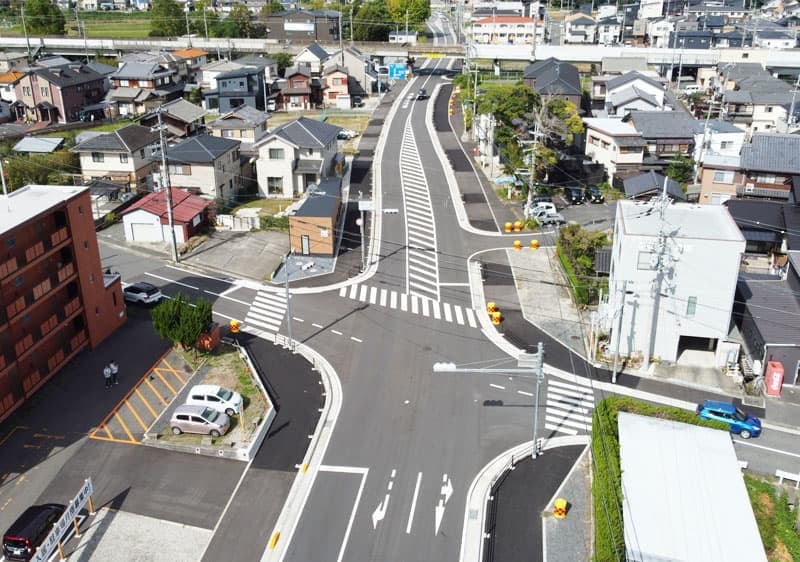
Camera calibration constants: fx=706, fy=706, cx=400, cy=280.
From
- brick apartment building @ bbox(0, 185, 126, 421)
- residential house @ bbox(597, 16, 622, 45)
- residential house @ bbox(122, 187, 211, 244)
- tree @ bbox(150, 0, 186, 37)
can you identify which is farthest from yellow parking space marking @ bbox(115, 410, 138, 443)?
residential house @ bbox(597, 16, 622, 45)

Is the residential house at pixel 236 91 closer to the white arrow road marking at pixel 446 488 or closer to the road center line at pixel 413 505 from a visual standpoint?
the road center line at pixel 413 505

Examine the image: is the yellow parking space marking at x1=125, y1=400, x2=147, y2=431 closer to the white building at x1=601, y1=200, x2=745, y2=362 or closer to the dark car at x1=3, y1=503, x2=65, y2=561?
the dark car at x1=3, y1=503, x2=65, y2=561

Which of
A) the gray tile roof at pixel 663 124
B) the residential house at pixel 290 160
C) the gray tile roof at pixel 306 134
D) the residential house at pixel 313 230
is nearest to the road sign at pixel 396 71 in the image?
the gray tile roof at pixel 663 124

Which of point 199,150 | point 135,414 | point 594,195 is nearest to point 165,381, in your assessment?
point 135,414

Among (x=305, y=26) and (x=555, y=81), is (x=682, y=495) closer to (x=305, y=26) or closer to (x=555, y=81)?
(x=555, y=81)

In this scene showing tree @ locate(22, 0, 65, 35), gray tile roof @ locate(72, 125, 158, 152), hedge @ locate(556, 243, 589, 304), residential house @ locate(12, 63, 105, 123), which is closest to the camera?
hedge @ locate(556, 243, 589, 304)

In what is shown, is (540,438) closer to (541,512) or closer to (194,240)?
(541,512)
